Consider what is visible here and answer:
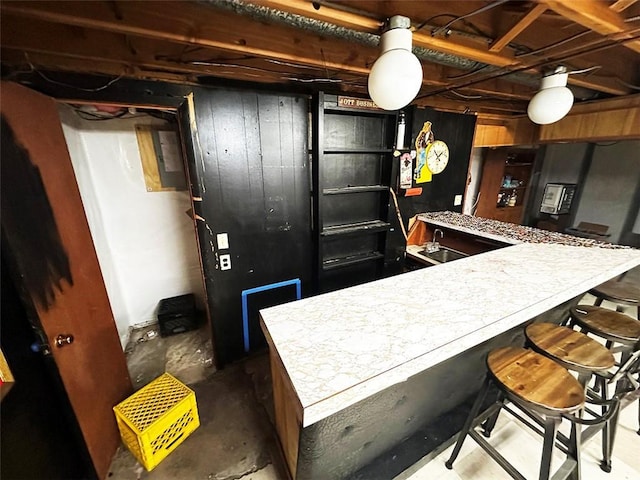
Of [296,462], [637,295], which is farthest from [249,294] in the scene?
[637,295]

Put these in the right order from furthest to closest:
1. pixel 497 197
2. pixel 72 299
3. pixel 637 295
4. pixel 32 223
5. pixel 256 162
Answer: pixel 497 197 < pixel 256 162 < pixel 637 295 < pixel 72 299 < pixel 32 223

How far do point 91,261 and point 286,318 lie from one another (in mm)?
1238

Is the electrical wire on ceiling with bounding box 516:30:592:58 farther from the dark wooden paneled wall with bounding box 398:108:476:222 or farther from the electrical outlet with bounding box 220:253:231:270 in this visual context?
the electrical outlet with bounding box 220:253:231:270

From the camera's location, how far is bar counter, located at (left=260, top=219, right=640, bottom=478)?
32.4 inches

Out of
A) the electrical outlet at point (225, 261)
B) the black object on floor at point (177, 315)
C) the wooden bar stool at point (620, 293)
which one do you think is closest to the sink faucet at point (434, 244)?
the wooden bar stool at point (620, 293)

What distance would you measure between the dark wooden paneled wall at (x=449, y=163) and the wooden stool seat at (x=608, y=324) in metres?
1.57

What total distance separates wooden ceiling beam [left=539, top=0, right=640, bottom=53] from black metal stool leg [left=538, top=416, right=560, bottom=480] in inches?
59.0

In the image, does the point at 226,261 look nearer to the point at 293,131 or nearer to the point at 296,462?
the point at 293,131

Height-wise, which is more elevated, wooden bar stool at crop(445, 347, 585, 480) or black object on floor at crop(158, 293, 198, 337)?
wooden bar stool at crop(445, 347, 585, 480)

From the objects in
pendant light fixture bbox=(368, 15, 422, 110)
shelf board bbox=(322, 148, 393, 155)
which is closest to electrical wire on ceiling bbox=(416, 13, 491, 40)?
pendant light fixture bbox=(368, 15, 422, 110)

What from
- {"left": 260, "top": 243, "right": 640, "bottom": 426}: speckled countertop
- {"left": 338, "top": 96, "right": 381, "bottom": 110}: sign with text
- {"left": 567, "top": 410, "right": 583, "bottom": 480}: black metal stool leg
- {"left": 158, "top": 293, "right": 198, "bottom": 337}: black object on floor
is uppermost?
{"left": 338, "top": 96, "right": 381, "bottom": 110}: sign with text

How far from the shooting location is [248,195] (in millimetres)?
1930

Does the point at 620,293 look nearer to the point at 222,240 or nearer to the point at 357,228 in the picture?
the point at 357,228

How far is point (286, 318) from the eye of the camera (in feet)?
3.59
